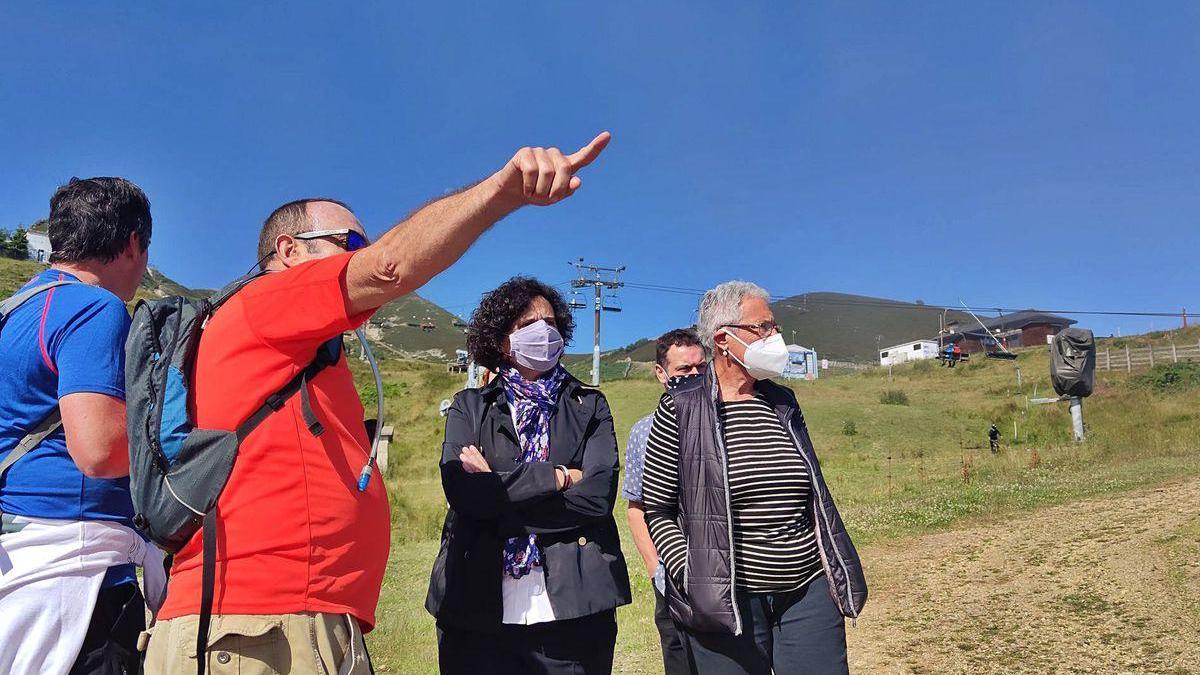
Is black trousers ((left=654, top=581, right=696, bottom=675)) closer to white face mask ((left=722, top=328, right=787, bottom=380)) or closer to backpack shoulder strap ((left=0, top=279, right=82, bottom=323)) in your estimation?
white face mask ((left=722, top=328, right=787, bottom=380))

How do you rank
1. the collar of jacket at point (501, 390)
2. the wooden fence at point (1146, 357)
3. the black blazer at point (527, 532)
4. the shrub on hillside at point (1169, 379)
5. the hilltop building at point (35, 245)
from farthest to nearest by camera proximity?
the hilltop building at point (35, 245) → the wooden fence at point (1146, 357) → the shrub on hillside at point (1169, 379) → the collar of jacket at point (501, 390) → the black blazer at point (527, 532)

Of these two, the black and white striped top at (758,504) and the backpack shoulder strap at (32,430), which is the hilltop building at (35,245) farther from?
the black and white striped top at (758,504)

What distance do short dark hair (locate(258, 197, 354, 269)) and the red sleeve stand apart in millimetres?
344

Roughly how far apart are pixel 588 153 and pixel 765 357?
178 centimetres

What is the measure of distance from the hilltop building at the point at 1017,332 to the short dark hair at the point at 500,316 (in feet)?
294

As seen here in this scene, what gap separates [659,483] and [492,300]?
3.67 ft

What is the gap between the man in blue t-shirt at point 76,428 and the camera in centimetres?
199

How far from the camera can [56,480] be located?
2068mm

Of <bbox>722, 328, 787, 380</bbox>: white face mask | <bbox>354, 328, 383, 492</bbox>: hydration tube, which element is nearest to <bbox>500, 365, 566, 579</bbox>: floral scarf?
<bbox>722, 328, 787, 380</bbox>: white face mask

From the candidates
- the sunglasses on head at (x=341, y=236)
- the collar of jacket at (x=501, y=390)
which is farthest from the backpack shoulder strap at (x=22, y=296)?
the collar of jacket at (x=501, y=390)

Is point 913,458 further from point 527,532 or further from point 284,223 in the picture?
point 284,223

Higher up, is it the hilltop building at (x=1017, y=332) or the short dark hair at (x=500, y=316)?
the hilltop building at (x=1017, y=332)

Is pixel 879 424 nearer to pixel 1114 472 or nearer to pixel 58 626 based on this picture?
pixel 1114 472

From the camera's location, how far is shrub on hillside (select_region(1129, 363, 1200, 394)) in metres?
32.3
